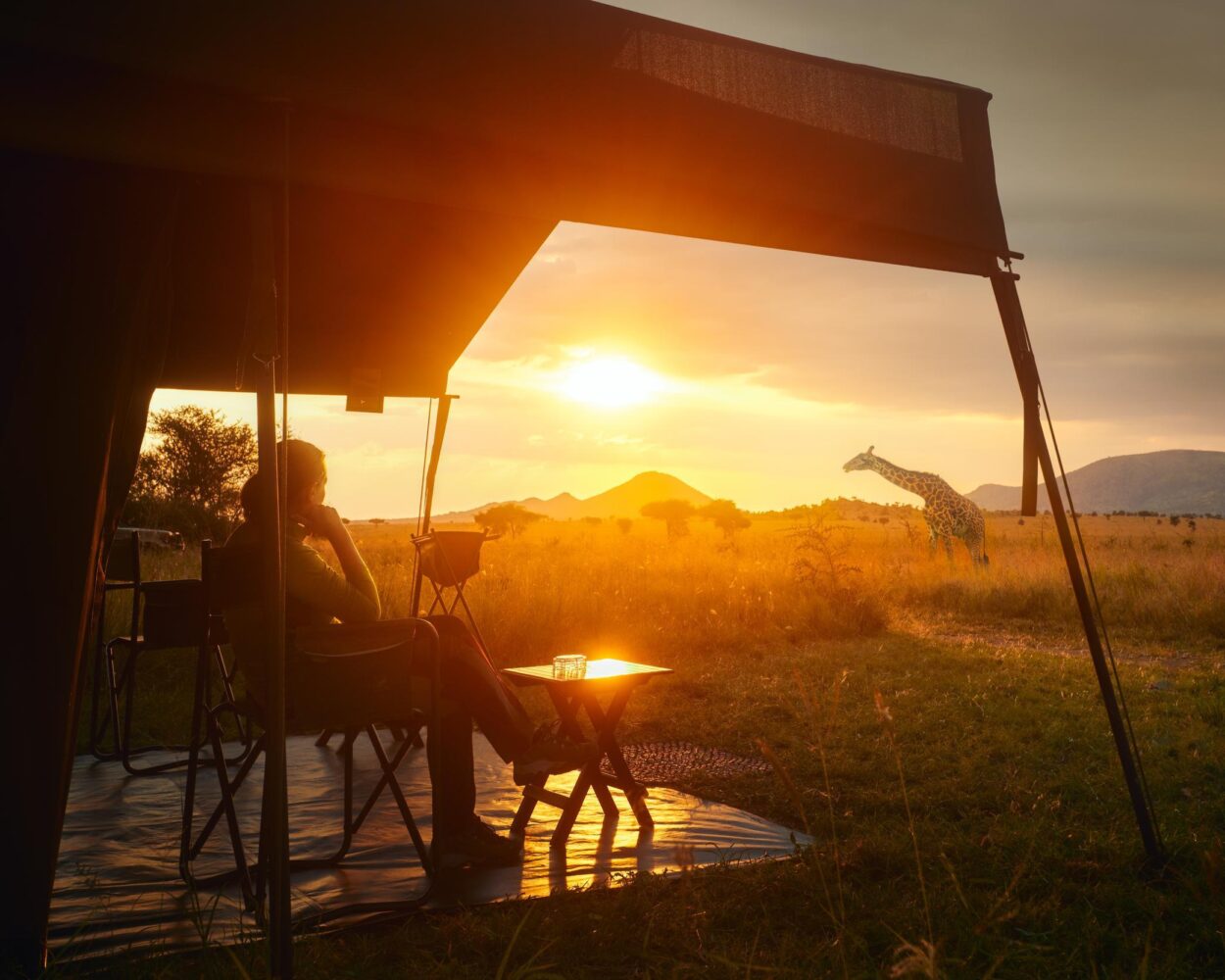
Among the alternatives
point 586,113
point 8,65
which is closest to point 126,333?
point 8,65

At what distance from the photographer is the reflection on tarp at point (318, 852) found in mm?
2604

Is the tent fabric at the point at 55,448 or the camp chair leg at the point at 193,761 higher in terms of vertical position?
the tent fabric at the point at 55,448

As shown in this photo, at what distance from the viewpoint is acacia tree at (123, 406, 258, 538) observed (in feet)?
58.2

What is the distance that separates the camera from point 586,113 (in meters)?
2.45

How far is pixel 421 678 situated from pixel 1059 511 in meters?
2.16

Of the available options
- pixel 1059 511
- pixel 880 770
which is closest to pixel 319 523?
pixel 1059 511

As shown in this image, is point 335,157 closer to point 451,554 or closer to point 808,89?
point 808,89

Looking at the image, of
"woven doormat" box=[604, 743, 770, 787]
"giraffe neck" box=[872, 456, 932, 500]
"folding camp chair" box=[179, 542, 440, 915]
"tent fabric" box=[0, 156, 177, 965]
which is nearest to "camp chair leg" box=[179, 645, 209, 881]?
"folding camp chair" box=[179, 542, 440, 915]

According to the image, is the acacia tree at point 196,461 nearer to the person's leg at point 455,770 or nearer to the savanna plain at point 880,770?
the savanna plain at point 880,770

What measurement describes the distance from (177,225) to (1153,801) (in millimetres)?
4347

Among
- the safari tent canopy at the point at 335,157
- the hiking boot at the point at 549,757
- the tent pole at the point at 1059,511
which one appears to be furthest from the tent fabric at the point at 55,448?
the tent pole at the point at 1059,511

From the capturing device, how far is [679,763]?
4.52m

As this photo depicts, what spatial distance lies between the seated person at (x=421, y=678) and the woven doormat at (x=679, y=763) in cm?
99

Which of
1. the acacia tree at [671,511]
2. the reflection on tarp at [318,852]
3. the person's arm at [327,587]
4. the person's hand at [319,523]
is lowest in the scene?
the reflection on tarp at [318,852]
